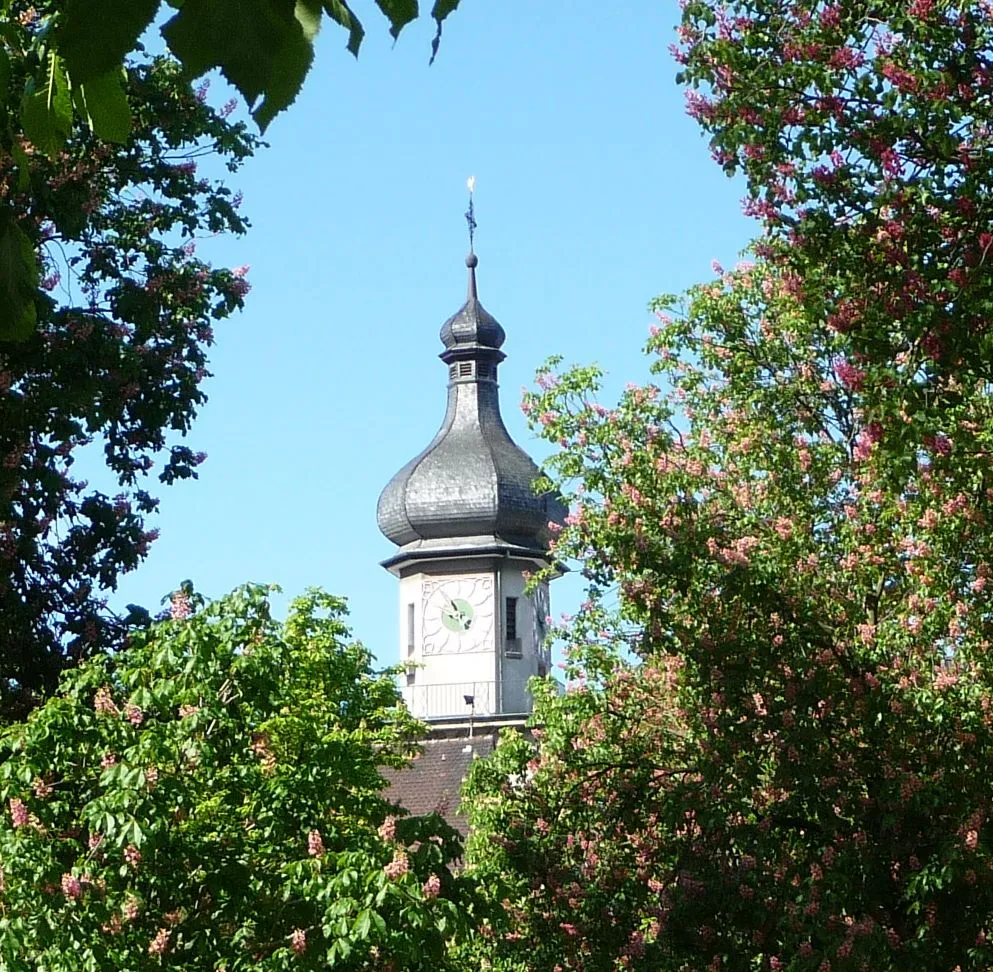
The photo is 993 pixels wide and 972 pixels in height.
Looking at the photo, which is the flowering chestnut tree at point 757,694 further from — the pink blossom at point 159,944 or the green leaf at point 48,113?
the green leaf at point 48,113

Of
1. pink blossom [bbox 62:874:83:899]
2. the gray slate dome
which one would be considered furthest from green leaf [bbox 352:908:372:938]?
the gray slate dome

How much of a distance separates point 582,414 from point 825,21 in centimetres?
640

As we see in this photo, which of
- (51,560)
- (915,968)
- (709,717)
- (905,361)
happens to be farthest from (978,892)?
(51,560)

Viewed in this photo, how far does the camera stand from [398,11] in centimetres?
210

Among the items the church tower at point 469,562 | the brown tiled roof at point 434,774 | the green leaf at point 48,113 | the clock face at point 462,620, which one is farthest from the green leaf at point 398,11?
the clock face at point 462,620

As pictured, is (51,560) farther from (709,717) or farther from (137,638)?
(709,717)

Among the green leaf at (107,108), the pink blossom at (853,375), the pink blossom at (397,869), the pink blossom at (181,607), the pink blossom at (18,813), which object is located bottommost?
the green leaf at (107,108)

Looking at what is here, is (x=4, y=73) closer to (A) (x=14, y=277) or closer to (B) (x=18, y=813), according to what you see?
(A) (x=14, y=277)

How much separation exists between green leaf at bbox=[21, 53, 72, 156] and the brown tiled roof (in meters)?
44.4

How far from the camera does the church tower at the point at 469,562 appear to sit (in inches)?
2660

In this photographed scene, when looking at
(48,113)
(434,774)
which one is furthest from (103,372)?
(434,774)

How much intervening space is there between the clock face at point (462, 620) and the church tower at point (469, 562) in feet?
0.11

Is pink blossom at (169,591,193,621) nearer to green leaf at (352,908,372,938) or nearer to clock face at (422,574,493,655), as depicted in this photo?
green leaf at (352,908,372,938)

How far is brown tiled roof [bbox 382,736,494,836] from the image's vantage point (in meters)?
48.8
